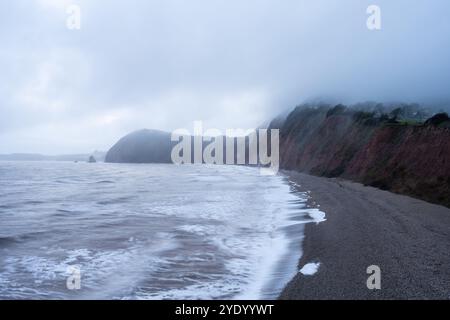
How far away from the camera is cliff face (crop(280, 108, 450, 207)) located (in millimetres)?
24281

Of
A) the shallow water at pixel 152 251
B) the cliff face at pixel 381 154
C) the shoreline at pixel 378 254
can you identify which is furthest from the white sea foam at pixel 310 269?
the cliff face at pixel 381 154

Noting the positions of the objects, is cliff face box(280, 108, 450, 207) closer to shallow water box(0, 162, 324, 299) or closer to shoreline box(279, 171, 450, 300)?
shoreline box(279, 171, 450, 300)

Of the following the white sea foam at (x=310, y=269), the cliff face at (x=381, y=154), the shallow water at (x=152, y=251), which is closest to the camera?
the shallow water at (x=152, y=251)

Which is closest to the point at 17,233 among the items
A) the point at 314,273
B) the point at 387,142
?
the point at 314,273

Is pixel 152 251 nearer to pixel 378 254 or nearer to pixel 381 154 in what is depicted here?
pixel 378 254

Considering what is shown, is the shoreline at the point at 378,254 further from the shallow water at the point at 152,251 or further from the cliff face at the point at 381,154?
the cliff face at the point at 381,154

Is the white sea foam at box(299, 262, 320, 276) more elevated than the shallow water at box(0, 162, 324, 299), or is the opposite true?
the white sea foam at box(299, 262, 320, 276)

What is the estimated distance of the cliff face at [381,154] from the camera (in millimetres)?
24281

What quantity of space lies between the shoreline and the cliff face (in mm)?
5900

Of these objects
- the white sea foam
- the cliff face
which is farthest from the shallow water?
the cliff face

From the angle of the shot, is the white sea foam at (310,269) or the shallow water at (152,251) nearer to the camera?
the shallow water at (152,251)

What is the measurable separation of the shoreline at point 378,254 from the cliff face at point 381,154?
590 centimetres

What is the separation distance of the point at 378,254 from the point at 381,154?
88.7 ft

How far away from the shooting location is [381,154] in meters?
35.5
